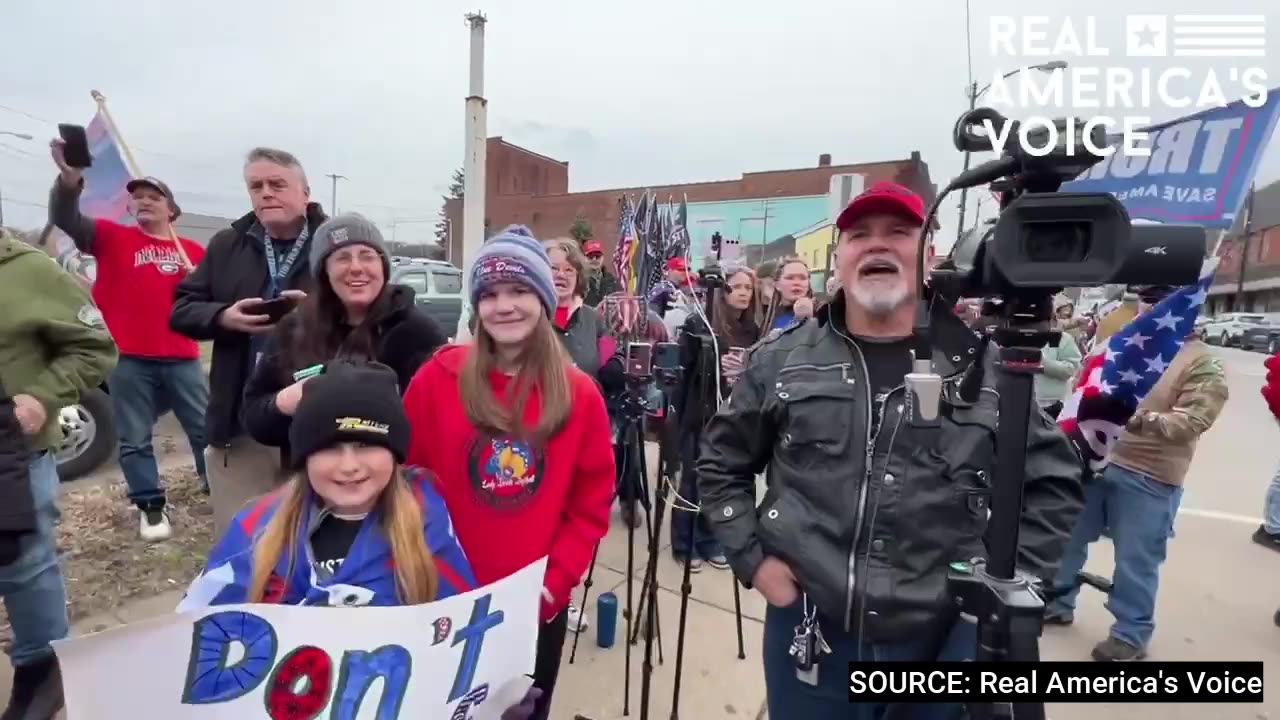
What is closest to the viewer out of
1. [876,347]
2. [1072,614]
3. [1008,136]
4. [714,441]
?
[1008,136]

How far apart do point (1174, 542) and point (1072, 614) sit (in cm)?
180

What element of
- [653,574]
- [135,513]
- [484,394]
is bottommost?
[135,513]

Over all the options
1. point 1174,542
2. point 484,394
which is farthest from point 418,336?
point 1174,542

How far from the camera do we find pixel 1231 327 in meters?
25.8

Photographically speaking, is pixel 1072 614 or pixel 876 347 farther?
pixel 1072 614

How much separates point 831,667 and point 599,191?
41337 mm

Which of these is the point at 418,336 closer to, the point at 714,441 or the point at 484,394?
the point at 484,394

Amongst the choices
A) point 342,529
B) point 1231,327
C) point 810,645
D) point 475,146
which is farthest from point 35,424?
point 1231,327

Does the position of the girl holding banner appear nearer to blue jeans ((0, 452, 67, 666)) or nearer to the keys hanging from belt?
the keys hanging from belt

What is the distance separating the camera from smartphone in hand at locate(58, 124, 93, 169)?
8.13 ft

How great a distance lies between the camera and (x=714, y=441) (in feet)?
5.61

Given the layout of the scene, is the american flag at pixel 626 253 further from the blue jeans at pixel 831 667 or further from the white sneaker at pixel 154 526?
the blue jeans at pixel 831 667

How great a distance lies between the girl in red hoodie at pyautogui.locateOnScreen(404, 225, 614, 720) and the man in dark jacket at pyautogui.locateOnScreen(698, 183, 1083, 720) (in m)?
0.40
